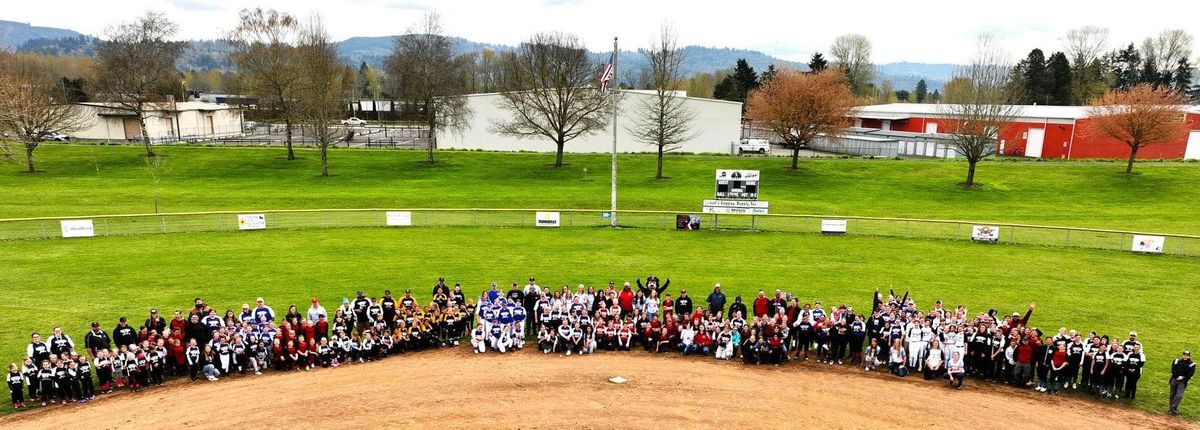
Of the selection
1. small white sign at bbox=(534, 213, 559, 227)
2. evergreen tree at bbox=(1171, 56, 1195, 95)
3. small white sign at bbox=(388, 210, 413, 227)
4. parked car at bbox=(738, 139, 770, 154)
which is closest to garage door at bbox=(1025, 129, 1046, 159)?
parked car at bbox=(738, 139, 770, 154)

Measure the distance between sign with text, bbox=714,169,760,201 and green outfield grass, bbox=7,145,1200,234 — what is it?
27.0ft

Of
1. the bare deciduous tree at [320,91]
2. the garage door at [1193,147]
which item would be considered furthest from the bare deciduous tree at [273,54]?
the garage door at [1193,147]

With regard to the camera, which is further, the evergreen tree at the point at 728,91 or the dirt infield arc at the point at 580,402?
the evergreen tree at the point at 728,91

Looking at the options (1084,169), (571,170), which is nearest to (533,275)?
(571,170)

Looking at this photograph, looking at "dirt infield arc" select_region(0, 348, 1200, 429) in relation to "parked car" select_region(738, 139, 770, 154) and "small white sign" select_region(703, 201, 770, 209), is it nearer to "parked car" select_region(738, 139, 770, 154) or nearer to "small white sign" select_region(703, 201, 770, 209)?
"small white sign" select_region(703, 201, 770, 209)

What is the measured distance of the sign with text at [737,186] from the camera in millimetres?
31547

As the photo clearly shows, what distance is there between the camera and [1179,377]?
14352 mm

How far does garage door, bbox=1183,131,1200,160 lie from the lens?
59.1m

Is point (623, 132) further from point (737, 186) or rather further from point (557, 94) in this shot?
point (737, 186)

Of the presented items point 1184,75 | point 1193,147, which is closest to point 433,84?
point 1193,147

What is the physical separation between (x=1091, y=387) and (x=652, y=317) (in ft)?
34.5

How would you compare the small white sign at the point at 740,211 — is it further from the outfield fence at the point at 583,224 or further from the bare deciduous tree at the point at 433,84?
the bare deciduous tree at the point at 433,84

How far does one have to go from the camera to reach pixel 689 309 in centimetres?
1906

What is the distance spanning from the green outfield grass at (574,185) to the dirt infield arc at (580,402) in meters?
23.9
